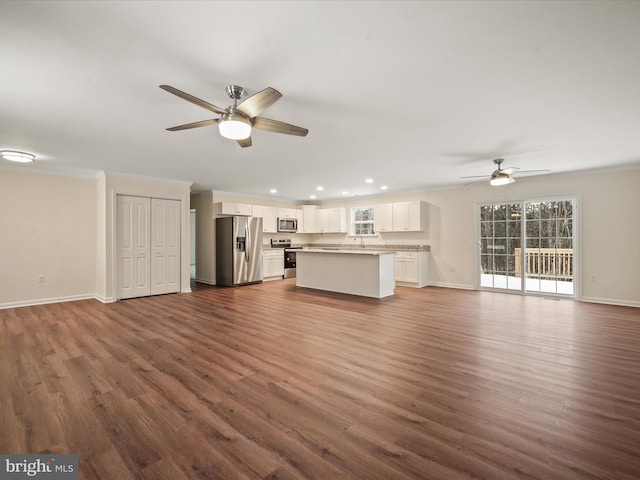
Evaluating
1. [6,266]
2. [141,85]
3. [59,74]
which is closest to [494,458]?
[141,85]

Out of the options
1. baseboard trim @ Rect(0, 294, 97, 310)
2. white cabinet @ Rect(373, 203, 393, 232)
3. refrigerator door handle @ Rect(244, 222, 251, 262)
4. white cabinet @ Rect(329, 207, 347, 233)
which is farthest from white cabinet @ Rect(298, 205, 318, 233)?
baseboard trim @ Rect(0, 294, 97, 310)

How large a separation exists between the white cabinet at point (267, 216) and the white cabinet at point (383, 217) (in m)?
2.97

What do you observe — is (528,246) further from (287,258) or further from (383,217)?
(287,258)

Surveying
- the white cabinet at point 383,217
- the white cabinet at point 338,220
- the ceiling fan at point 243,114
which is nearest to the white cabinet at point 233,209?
the white cabinet at point 338,220

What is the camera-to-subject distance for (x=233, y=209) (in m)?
7.78

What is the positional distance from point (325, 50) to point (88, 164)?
4.97m

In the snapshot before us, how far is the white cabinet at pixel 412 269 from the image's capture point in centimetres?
718

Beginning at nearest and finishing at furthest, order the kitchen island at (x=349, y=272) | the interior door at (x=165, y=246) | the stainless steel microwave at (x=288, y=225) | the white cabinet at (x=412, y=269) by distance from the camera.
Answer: the kitchen island at (x=349, y=272)
the interior door at (x=165, y=246)
the white cabinet at (x=412, y=269)
the stainless steel microwave at (x=288, y=225)

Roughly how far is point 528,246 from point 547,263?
0.47 m

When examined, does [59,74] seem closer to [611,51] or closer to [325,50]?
[325,50]

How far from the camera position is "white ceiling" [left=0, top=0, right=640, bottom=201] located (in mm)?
1646

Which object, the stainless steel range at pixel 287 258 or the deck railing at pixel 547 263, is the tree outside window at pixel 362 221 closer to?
the stainless steel range at pixel 287 258

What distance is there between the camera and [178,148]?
13.3 feet

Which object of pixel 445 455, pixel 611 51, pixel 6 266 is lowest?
pixel 445 455
